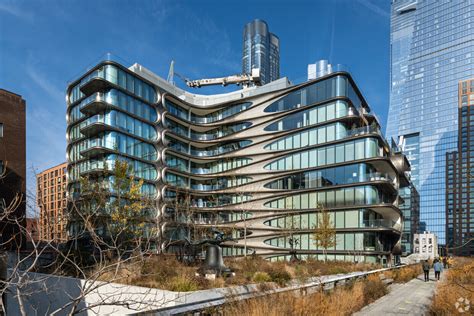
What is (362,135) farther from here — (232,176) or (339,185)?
(232,176)

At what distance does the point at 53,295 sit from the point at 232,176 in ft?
115

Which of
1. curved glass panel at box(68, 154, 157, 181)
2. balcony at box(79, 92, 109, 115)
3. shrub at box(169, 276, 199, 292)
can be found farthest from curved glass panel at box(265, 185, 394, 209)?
shrub at box(169, 276, 199, 292)

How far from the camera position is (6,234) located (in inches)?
821

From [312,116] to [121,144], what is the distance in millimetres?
24255

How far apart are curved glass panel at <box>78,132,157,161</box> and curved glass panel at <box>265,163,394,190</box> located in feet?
60.4

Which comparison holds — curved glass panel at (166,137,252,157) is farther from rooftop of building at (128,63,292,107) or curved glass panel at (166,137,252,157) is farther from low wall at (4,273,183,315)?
low wall at (4,273,183,315)

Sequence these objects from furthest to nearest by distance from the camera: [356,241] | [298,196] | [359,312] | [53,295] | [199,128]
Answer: [199,128]
[298,196]
[356,241]
[53,295]
[359,312]

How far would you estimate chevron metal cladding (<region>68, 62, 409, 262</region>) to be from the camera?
123ft

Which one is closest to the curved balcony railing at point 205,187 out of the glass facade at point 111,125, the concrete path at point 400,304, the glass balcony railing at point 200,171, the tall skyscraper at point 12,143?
the glass balcony railing at point 200,171

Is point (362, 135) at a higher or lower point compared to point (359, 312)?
higher

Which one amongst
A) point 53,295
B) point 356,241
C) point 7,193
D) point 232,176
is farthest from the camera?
point 232,176

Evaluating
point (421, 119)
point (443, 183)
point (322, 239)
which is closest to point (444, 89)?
point (421, 119)

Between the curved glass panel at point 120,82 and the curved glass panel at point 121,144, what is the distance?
20.6ft

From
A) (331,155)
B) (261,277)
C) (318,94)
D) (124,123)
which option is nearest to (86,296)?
(261,277)
